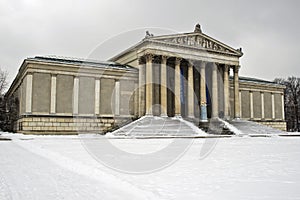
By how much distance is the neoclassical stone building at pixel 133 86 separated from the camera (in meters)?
44.9

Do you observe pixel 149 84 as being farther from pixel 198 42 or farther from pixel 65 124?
pixel 65 124

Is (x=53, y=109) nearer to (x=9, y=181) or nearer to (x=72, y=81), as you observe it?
(x=72, y=81)

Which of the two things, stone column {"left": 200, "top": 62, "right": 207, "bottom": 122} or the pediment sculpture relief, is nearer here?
the pediment sculpture relief

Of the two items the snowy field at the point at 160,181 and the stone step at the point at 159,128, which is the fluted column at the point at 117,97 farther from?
the snowy field at the point at 160,181

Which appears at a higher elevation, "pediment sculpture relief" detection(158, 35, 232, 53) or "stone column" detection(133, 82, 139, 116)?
"pediment sculpture relief" detection(158, 35, 232, 53)

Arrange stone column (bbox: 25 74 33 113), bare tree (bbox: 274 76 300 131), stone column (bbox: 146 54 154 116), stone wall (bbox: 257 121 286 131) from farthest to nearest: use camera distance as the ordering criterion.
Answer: bare tree (bbox: 274 76 300 131) < stone wall (bbox: 257 121 286 131) < stone column (bbox: 146 54 154 116) < stone column (bbox: 25 74 33 113)

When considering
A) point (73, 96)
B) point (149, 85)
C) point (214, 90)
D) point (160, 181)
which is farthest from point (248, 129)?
point (160, 181)

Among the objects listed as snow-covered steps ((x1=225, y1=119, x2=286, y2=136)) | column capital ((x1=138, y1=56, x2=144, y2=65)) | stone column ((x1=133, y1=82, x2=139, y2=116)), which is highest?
column capital ((x1=138, y1=56, x2=144, y2=65))

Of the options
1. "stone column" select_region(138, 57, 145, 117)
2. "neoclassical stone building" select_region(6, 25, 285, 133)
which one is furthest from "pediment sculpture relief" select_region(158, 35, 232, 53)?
"stone column" select_region(138, 57, 145, 117)

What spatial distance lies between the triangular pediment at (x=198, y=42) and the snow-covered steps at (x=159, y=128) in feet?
40.2

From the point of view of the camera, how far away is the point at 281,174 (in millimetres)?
10648

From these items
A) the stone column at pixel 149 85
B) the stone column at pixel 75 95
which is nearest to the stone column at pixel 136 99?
the stone column at pixel 149 85

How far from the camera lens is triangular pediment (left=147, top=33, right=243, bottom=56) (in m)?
49.7

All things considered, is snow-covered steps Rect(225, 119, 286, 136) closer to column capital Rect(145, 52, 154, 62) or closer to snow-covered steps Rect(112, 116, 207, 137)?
snow-covered steps Rect(112, 116, 207, 137)
